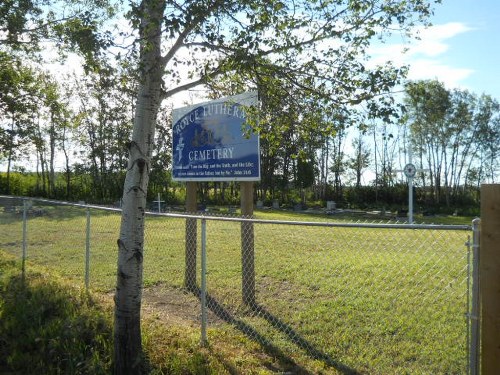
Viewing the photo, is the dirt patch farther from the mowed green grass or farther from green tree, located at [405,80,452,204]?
green tree, located at [405,80,452,204]

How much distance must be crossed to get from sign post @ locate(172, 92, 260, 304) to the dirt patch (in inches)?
16.9

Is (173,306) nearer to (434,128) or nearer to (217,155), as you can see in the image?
(217,155)

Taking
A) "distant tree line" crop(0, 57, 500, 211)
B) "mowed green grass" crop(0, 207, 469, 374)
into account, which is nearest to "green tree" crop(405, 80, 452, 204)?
"distant tree line" crop(0, 57, 500, 211)

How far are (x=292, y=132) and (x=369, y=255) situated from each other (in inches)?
192

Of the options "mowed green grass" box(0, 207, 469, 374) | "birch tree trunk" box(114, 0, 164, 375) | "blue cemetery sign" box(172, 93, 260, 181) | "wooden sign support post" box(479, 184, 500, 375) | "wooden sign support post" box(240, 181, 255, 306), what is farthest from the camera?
"blue cemetery sign" box(172, 93, 260, 181)

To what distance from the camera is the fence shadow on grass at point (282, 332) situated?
436 cm

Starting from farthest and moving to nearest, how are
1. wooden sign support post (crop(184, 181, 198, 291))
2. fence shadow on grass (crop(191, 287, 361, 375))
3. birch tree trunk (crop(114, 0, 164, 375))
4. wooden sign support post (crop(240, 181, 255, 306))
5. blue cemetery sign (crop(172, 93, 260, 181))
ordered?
wooden sign support post (crop(184, 181, 198, 291))
blue cemetery sign (crop(172, 93, 260, 181))
wooden sign support post (crop(240, 181, 255, 306))
fence shadow on grass (crop(191, 287, 361, 375))
birch tree trunk (crop(114, 0, 164, 375))

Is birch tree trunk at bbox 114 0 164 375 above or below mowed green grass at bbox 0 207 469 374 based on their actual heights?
above

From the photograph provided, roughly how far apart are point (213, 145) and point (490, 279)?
17.4 ft

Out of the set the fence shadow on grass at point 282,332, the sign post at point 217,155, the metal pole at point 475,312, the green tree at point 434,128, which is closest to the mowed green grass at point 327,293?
the fence shadow on grass at point 282,332

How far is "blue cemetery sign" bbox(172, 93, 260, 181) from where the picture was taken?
274 inches

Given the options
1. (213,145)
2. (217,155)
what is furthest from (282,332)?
(213,145)

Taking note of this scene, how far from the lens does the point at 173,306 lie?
6523 millimetres

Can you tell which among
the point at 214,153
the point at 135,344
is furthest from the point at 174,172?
the point at 135,344
